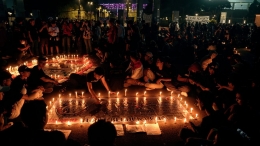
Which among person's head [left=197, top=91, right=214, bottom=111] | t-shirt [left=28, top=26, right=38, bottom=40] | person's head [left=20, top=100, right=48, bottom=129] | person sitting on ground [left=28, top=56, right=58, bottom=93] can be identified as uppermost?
t-shirt [left=28, top=26, right=38, bottom=40]

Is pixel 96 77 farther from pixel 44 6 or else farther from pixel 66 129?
pixel 44 6

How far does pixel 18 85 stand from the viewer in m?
6.11

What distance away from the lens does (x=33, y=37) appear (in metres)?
13.2

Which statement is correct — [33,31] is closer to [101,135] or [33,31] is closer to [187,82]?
[187,82]

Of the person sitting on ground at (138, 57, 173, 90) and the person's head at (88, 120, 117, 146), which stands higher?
the person's head at (88, 120, 117, 146)

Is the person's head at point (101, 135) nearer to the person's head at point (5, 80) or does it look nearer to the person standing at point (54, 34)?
the person's head at point (5, 80)

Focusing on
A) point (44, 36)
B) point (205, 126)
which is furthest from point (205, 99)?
point (44, 36)

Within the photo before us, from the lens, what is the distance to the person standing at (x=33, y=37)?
42.3 ft

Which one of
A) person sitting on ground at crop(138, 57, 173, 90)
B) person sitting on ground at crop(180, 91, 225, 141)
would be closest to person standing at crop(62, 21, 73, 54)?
person sitting on ground at crop(138, 57, 173, 90)

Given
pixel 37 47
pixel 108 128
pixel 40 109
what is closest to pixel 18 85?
pixel 40 109

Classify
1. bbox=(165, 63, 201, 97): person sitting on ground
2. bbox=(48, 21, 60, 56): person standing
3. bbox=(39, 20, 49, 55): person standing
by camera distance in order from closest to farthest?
bbox=(165, 63, 201, 97): person sitting on ground → bbox=(39, 20, 49, 55): person standing → bbox=(48, 21, 60, 56): person standing

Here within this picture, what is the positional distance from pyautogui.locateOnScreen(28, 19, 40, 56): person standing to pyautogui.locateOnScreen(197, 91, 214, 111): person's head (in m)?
9.33

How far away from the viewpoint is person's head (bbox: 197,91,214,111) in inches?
244

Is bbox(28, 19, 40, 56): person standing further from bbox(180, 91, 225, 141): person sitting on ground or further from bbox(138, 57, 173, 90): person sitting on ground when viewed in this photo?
bbox(180, 91, 225, 141): person sitting on ground
